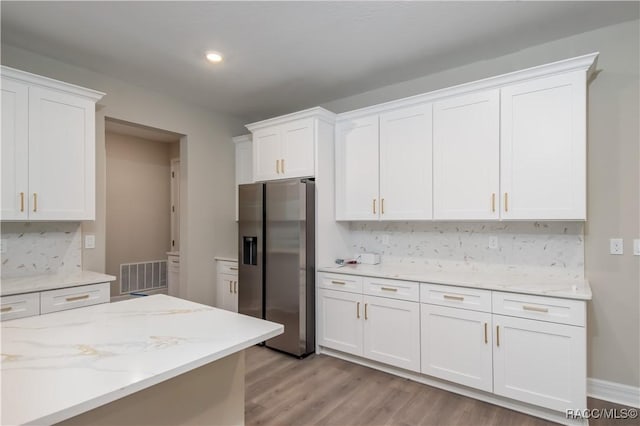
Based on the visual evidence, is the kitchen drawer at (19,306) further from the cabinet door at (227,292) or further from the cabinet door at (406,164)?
the cabinet door at (406,164)

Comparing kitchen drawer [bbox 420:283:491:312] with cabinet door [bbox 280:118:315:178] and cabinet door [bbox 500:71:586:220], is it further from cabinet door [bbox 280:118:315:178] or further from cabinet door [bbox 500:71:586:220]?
cabinet door [bbox 280:118:315:178]

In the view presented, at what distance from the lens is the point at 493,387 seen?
92.5 inches

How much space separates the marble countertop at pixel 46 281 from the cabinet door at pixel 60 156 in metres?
0.49

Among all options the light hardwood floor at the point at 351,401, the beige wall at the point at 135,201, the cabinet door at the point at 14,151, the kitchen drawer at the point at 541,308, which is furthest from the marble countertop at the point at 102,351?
the beige wall at the point at 135,201

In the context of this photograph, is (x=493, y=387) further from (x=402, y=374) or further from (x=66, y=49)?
(x=66, y=49)

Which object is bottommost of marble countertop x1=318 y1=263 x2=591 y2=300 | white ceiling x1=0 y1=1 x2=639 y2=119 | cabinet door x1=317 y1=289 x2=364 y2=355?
cabinet door x1=317 y1=289 x2=364 y2=355

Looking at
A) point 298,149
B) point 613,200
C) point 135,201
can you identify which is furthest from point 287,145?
point 135,201

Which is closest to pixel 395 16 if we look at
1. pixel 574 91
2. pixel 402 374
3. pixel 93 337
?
pixel 574 91

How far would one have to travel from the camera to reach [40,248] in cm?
285

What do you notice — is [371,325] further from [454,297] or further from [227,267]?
[227,267]

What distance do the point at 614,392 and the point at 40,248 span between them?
468 cm

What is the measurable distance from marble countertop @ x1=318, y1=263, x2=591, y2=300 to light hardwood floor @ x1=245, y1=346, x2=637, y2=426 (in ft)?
2.78

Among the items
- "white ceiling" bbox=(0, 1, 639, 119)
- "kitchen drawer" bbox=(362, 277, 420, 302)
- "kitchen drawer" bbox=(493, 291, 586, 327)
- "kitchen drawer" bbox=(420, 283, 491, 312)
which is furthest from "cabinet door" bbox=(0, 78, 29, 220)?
"kitchen drawer" bbox=(493, 291, 586, 327)

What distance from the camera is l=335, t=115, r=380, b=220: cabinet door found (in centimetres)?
328
